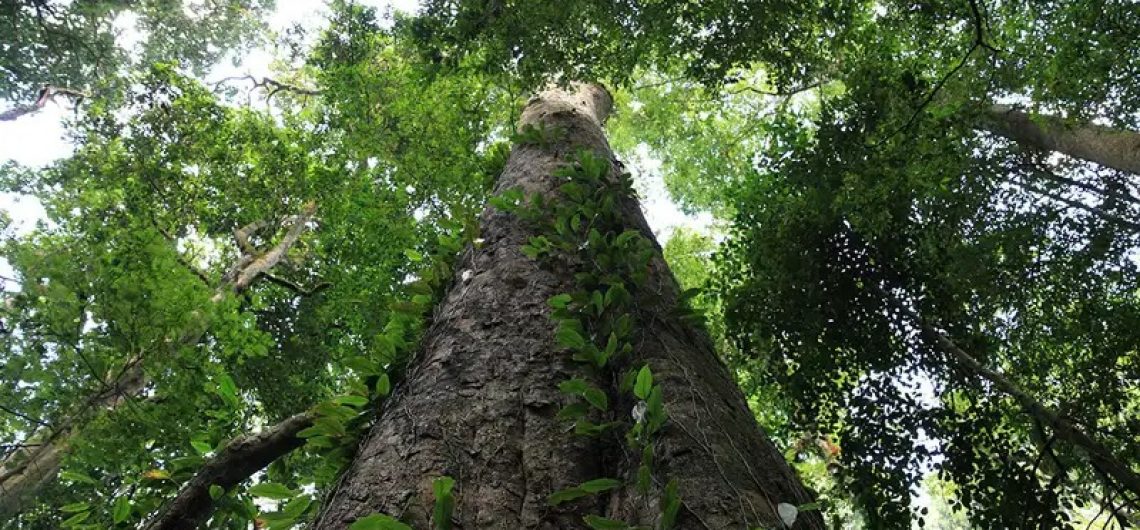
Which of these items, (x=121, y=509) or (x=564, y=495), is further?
(x=121, y=509)

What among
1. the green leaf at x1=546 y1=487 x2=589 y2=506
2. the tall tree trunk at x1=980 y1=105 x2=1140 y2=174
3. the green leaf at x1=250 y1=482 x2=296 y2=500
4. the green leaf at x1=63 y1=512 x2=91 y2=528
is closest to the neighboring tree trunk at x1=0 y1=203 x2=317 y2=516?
the green leaf at x1=63 y1=512 x2=91 y2=528

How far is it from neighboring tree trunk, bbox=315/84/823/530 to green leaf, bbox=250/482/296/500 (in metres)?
0.13

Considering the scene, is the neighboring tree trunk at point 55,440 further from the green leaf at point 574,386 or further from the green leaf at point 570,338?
the green leaf at point 574,386

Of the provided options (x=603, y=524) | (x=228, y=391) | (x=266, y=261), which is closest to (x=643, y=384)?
(x=603, y=524)

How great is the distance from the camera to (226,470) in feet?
7.16

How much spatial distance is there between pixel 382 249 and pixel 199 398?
313 cm

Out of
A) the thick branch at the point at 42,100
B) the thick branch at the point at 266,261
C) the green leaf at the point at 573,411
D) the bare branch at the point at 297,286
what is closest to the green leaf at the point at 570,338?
the green leaf at the point at 573,411

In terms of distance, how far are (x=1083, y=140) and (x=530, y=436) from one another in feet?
18.1

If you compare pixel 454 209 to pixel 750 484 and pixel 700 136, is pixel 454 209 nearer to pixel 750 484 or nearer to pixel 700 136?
pixel 750 484

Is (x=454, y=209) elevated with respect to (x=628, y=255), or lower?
elevated

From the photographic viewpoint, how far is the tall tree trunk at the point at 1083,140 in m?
4.74


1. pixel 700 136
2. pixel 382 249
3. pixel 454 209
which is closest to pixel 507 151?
pixel 454 209

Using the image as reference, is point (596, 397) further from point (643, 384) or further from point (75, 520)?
point (75, 520)

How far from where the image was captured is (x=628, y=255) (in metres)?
2.51
